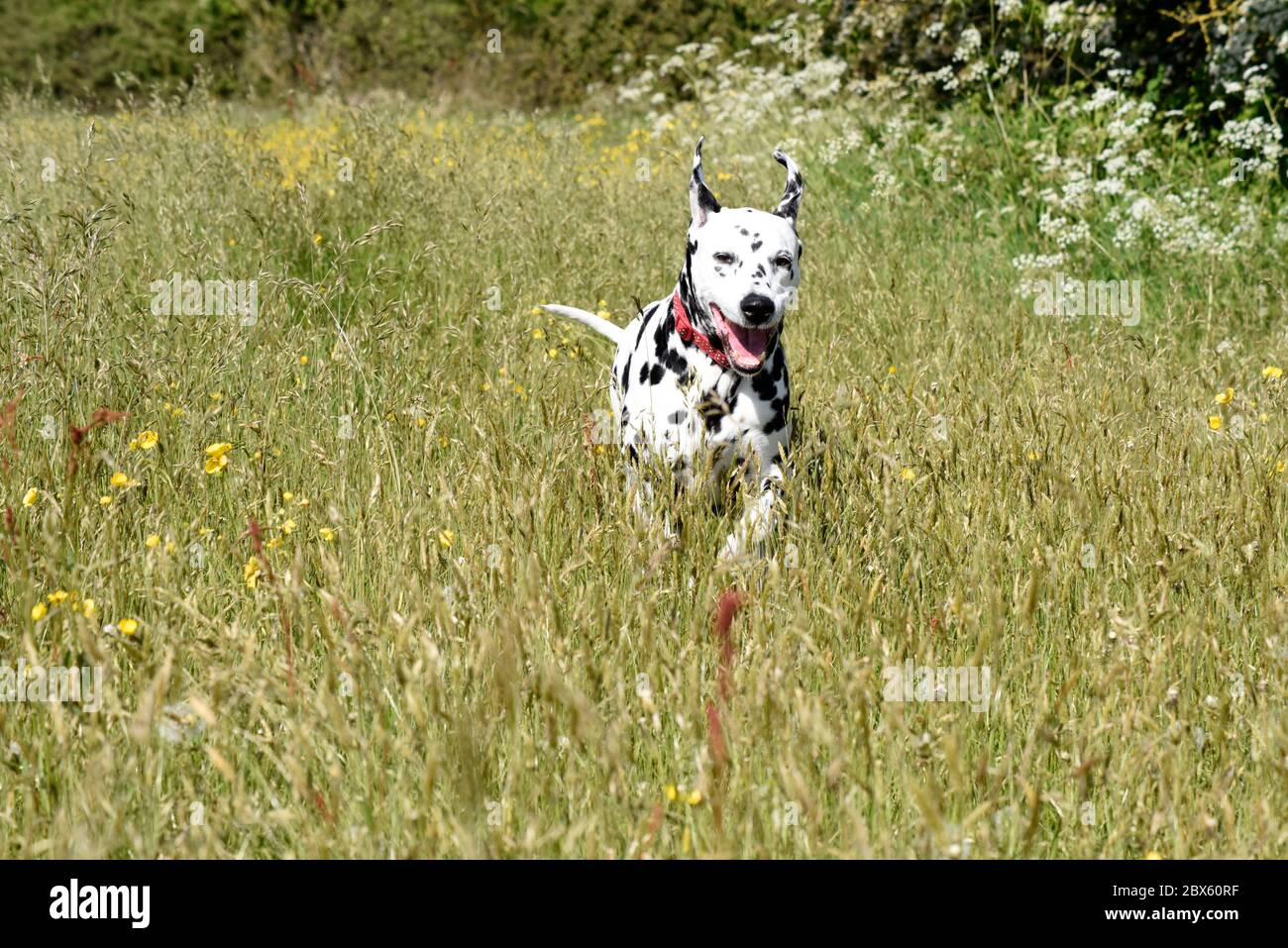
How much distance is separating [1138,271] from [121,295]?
16.0ft

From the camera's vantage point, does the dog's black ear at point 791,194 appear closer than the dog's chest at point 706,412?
No

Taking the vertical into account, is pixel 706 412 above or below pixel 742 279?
below

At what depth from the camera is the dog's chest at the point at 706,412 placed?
11.0ft

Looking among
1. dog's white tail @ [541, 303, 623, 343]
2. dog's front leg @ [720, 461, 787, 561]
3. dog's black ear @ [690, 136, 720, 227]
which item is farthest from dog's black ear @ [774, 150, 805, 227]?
dog's white tail @ [541, 303, 623, 343]

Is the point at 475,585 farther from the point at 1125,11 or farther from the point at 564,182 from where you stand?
the point at 1125,11

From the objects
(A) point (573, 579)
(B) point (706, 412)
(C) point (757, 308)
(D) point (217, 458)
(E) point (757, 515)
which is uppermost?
Result: (C) point (757, 308)

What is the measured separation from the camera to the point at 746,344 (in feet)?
11.1

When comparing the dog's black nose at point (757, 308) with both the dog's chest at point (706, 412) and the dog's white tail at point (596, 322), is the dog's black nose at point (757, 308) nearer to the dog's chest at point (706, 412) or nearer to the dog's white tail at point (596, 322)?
the dog's chest at point (706, 412)

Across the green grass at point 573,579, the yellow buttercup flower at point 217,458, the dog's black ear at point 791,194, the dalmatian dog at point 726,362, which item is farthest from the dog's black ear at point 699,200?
the yellow buttercup flower at point 217,458

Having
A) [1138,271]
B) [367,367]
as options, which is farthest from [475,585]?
[1138,271]

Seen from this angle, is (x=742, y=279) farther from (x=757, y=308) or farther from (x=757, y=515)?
(x=757, y=515)

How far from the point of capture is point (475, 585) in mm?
2557

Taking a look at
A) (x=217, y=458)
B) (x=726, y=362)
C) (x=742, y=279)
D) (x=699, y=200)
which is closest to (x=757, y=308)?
(x=742, y=279)

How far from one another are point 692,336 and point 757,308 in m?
0.33
